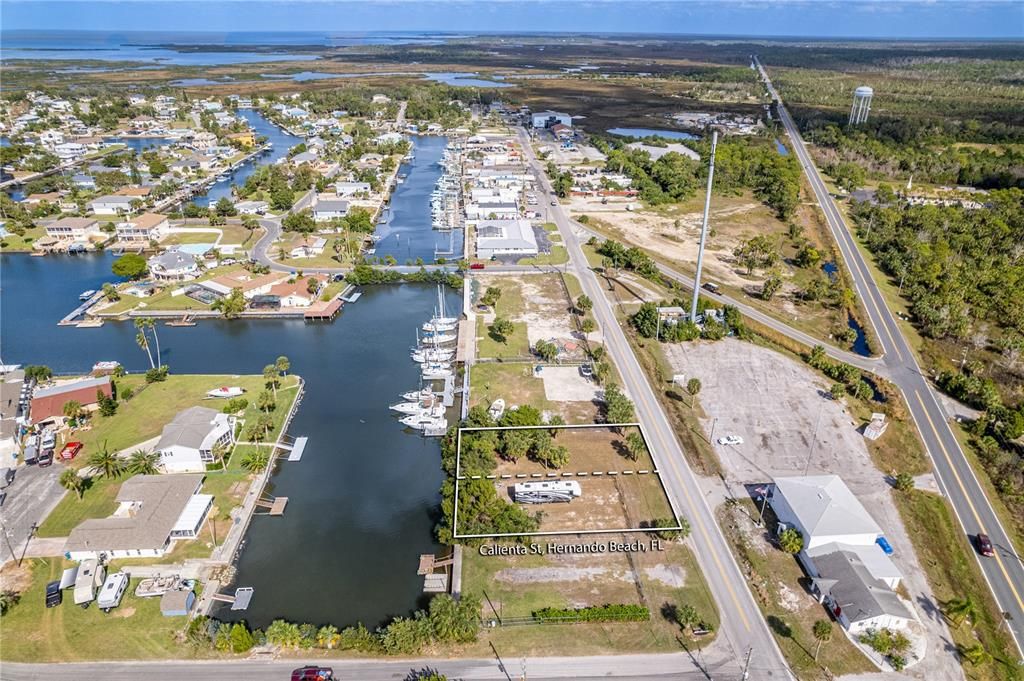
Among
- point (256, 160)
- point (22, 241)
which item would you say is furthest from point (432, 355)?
point (256, 160)

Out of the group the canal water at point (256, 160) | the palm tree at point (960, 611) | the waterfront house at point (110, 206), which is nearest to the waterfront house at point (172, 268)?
the waterfront house at point (110, 206)

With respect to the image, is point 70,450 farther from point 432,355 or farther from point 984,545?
point 984,545

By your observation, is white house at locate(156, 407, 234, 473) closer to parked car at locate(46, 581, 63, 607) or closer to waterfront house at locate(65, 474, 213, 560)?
waterfront house at locate(65, 474, 213, 560)

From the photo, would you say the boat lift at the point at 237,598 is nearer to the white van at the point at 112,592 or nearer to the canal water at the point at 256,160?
the white van at the point at 112,592

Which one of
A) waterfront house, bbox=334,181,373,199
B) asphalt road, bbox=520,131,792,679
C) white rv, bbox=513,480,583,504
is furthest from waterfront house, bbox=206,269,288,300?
white rv, bbox=513,480,583,504

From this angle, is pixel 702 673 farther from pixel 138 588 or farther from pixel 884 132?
pixel 884 132

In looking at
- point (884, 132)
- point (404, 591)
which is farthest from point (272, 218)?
point (884, 132)
